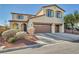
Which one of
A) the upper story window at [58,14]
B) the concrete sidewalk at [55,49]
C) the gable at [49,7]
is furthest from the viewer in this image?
the upper story window at [58,14]

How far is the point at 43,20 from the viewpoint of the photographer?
4066 millimetres

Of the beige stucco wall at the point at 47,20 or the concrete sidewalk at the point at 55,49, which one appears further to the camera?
the beige stucco wall at the point at 47,20

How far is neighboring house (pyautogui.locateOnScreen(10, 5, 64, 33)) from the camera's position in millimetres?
3967

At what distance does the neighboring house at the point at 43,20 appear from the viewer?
3967mm

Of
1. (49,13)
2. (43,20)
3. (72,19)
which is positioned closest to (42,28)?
(43,20)

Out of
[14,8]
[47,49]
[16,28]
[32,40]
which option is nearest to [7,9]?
[14,8]

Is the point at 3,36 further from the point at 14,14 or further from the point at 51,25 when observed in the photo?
the point at 51,25

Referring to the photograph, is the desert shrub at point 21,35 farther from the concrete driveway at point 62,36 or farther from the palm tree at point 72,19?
the palm tree at point 72,19

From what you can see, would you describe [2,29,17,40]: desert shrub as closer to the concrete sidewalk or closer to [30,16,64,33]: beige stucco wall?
the concrete sidewalk

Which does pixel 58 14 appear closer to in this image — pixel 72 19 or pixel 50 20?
pixel 50 20

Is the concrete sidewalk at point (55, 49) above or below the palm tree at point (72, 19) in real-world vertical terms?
below

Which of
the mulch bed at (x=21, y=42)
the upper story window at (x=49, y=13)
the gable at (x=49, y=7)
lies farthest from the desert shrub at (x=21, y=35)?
the upper story window at (x=49, y=13)

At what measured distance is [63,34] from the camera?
410 centimetres

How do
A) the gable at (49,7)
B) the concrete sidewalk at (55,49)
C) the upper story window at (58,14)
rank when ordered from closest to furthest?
1. the concrete sidewalk at (55,49)
2. the gable at (49,7)
3. the upper story window at (58,14)
